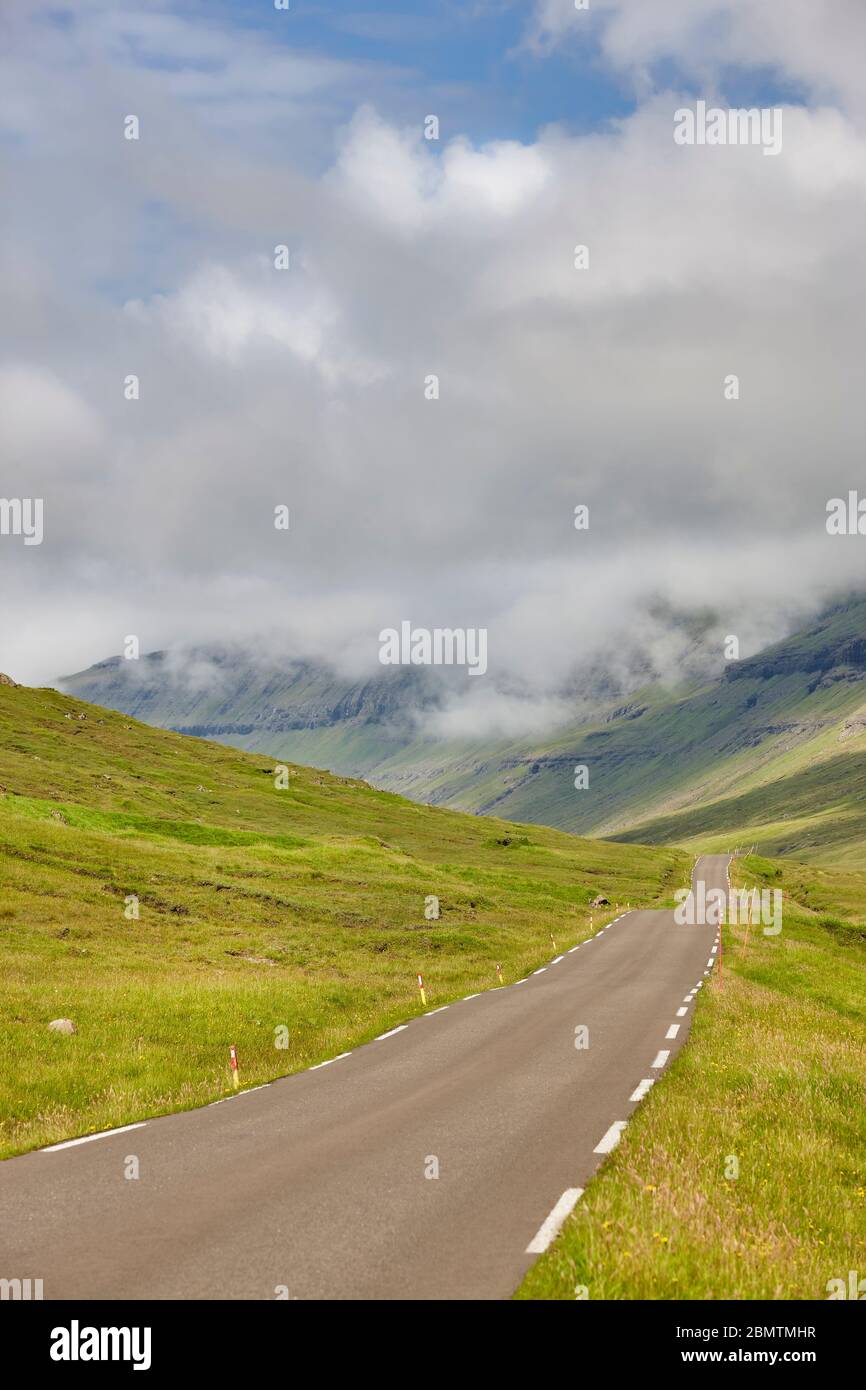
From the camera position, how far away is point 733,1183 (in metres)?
12.1

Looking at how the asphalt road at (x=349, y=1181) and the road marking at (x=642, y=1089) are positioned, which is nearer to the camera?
the asphalt road at (x=349, y=1181)

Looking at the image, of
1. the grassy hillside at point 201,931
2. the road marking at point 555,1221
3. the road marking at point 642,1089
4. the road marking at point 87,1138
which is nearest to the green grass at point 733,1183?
the road marking at point 555,1221

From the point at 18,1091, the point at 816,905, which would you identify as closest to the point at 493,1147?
the point at 18,1091

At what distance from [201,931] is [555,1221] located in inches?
1379

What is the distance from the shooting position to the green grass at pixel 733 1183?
903cm

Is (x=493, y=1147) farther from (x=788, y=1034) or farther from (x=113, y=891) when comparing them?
(x=113, y=891)

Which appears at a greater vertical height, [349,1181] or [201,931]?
[201,931]

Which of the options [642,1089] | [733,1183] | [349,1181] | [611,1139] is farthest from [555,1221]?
[642,1089]

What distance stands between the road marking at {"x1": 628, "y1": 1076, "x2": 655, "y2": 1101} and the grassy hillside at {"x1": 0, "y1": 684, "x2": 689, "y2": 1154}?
26.6 ft

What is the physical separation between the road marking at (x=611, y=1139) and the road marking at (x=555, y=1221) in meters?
1.87

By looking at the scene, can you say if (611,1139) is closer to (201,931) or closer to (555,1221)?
(555,1221)

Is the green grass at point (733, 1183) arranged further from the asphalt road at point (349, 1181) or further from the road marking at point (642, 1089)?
the asphalt road at point (349, 1181)
